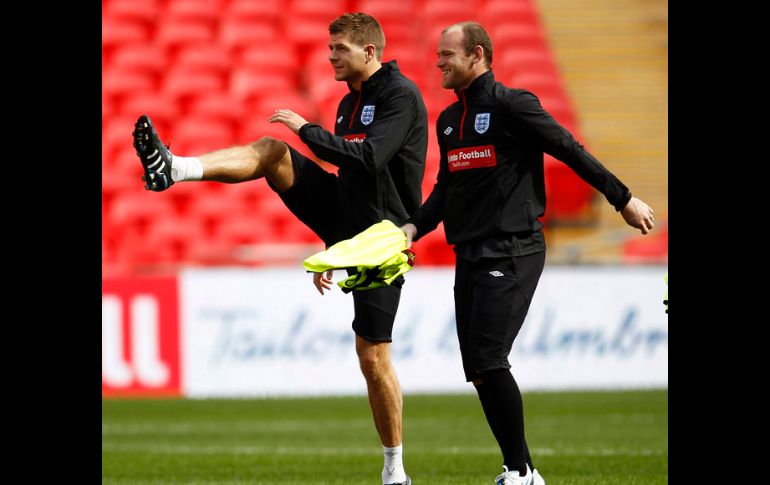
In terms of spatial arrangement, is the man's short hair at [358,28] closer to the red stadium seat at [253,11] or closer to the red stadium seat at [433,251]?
the red stadium seat at [433,251]

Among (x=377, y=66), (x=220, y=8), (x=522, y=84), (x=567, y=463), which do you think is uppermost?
(x=220, y=8)

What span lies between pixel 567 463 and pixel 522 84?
10014mm

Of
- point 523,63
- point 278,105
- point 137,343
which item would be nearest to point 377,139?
point 137,343

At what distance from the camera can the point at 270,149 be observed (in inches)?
222

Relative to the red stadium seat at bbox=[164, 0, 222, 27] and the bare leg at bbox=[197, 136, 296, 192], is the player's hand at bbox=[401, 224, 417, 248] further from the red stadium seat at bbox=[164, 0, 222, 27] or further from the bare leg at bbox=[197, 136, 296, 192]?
the red stadium seat at bbox=[164, 0, 222, 27]

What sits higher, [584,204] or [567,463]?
[584,204]

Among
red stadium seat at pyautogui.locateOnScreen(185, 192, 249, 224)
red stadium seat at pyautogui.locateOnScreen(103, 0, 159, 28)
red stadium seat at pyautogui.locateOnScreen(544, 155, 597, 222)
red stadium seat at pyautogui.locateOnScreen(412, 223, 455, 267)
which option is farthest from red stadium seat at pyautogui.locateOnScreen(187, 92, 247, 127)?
red stadium seat at pyautogui.locateOnScreen(544, 155, 597, 222)

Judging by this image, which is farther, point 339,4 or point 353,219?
point 339,4

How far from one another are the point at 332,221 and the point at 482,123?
A: 1.01 m

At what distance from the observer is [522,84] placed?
669 inches

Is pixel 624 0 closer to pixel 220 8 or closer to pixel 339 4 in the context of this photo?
pixel 339 4

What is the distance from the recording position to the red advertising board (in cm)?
1228

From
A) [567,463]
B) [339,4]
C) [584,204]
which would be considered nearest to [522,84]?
[584,204]

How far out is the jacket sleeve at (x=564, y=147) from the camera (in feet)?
17.2
